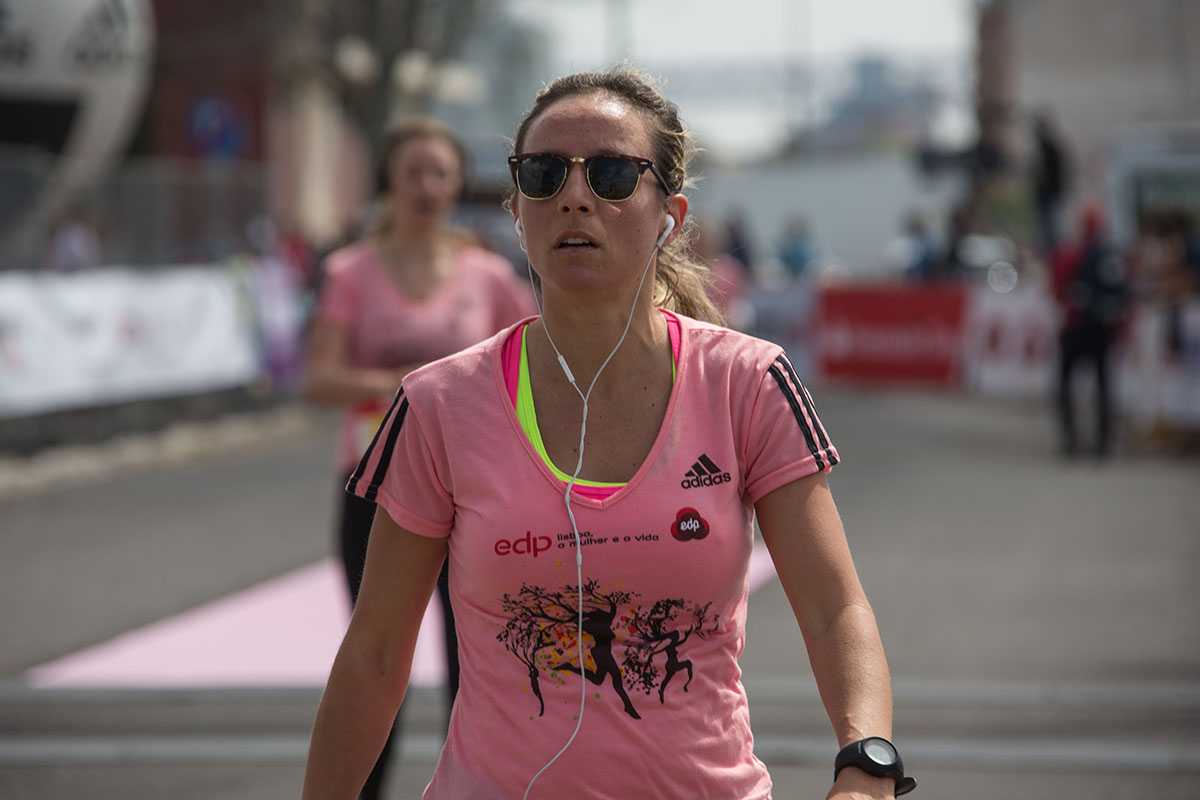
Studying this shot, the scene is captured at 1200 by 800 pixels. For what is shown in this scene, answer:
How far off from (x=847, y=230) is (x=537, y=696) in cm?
3754

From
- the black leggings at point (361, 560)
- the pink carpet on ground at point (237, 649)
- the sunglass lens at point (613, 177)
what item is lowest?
the pink carpet on ground at point (237, 649)

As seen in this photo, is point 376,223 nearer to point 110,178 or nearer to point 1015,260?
point 110,178

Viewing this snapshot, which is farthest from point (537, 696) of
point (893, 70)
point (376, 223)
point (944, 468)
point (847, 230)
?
point (893, 70)

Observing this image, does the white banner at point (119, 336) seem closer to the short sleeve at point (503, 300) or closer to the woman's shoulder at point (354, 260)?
the woman's shoulder at point (354, 260)

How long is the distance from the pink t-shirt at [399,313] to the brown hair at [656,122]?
2221 millimetres

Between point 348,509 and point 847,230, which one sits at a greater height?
point 348,509

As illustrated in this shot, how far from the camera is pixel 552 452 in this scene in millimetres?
2287

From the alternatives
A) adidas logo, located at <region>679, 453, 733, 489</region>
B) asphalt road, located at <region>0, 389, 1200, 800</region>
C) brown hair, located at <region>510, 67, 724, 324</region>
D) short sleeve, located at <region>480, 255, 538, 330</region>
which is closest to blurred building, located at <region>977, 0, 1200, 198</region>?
asphalt road, located at <region>0, 389, 1200, 800</region>

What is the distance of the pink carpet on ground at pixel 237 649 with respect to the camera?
6641 millimetres

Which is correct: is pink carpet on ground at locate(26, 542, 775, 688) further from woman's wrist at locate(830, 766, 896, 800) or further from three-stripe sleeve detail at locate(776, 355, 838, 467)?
woman's wrist at locate(830, 766, 896, 800)

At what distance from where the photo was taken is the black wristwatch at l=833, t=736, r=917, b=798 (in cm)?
210

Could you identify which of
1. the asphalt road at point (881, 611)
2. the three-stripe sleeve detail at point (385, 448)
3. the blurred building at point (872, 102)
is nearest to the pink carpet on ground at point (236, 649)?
the asphalt road at point (881, 611)

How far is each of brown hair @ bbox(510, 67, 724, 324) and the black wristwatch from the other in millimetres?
810

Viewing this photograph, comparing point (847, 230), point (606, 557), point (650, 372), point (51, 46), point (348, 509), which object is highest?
point (51, 46)
